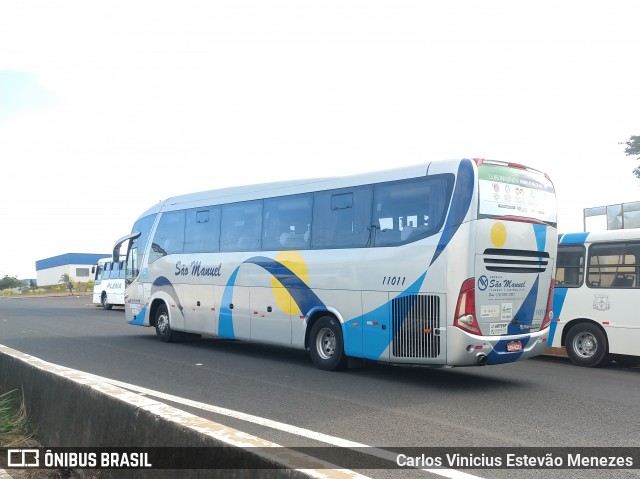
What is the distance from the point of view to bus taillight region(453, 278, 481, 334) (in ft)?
32.6

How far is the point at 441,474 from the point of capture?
587 cm

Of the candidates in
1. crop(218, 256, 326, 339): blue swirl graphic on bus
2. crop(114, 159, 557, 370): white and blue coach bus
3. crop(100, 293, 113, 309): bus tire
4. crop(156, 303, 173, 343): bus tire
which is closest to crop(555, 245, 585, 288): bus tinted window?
crop(114, 159, 557, 370): white and blue coach bus

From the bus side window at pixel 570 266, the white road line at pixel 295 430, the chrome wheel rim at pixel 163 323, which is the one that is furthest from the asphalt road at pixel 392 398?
the bus side window at pixel 570 266

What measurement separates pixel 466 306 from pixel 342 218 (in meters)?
2.98

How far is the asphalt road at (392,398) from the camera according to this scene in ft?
23.6

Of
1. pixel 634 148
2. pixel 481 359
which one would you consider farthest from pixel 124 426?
pixel 634 148

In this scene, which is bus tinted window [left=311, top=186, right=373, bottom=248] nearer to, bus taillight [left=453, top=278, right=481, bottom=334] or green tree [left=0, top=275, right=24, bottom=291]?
bus taillight [left=453, top=278, right=481, bottom=334]

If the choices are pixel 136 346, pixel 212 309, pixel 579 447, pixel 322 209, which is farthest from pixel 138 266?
pixel 579 447

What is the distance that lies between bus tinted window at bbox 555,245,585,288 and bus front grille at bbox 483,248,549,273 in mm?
3371

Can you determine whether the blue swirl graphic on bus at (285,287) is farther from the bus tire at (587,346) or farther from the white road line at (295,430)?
the bus tire at (587,346)

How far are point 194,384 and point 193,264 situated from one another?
5.65 m

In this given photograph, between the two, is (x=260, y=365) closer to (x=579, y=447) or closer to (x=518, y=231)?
(x=518, y=231)

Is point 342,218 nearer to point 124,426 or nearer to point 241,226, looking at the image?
point 241,226

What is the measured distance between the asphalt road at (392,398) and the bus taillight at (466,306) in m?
1.04
